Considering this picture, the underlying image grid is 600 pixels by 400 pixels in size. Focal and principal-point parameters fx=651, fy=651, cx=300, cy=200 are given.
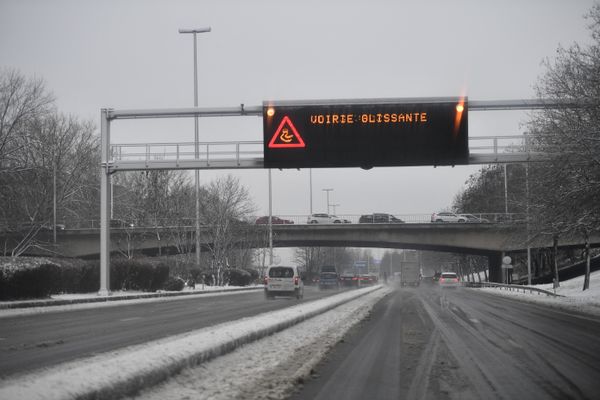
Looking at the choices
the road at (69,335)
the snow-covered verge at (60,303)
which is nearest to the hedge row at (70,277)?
the snow-covered verge at (60,303)

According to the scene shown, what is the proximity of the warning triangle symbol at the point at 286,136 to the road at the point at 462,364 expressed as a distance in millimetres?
10607

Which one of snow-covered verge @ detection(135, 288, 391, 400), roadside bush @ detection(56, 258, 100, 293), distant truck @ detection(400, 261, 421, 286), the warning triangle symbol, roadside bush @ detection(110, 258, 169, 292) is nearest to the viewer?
snow-covered verge @ detection(135, 288, 391, 400)

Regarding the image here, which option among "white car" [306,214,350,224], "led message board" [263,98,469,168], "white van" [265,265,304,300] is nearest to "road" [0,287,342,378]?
"led message board" [263,98,469,168]

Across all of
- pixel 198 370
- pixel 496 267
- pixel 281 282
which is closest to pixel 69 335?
pixel 198 370

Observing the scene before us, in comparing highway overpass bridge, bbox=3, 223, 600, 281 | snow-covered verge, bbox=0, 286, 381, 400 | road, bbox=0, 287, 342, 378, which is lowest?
road, bbox=0, 287, 342, 378

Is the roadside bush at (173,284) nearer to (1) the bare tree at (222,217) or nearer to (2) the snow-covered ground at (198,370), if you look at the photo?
(1) the bare tree at (222,217)

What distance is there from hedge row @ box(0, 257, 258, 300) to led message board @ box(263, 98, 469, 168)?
446 inches

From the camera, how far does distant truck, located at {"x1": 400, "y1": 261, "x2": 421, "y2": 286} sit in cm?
7862

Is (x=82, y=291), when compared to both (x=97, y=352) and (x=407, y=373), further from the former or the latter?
(x=407, y=373)

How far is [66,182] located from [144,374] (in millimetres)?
46682

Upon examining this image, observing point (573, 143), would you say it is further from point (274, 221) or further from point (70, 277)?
point (274, 221)

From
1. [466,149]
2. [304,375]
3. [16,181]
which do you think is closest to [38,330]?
[304,375]

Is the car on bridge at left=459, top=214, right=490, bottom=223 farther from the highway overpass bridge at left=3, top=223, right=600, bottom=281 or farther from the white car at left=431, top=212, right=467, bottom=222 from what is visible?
the highway overpass bridge at left=3, top=223, right=600, bottom=281

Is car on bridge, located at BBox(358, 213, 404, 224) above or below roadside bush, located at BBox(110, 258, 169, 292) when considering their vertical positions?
above
